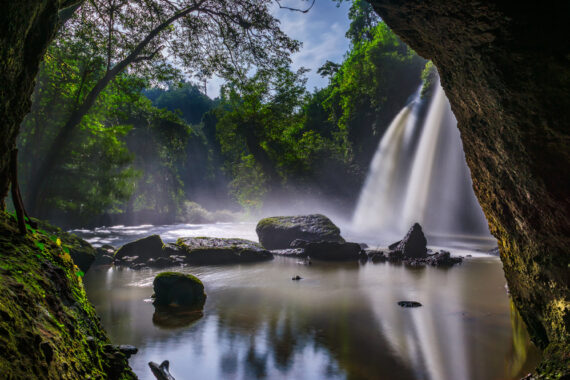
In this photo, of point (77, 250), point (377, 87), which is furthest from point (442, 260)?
point (377, 87)

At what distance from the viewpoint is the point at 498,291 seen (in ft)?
29.1

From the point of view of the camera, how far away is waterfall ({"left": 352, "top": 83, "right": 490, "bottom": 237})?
79.3ft

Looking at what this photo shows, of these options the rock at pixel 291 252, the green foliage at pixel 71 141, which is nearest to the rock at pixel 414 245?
the rock at pixel 291 252

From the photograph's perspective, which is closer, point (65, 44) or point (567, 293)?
point (567, 293)

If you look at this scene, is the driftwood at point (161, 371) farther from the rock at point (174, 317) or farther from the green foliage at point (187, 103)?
the green foliage at point (187, 103)

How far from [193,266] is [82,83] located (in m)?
9.78

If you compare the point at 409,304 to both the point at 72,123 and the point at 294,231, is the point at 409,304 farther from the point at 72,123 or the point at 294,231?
the point at 72,123

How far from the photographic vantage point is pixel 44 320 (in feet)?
5.30

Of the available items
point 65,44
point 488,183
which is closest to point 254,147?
point 65,44

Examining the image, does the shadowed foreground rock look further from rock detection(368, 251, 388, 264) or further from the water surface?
the water surface

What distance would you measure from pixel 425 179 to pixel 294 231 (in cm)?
1304

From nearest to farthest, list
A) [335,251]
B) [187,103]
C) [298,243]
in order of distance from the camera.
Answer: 1. [335,251]
2. [298,243]
3. [187,103]

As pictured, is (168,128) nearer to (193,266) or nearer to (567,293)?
(193,266)

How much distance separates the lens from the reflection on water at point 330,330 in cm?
492
